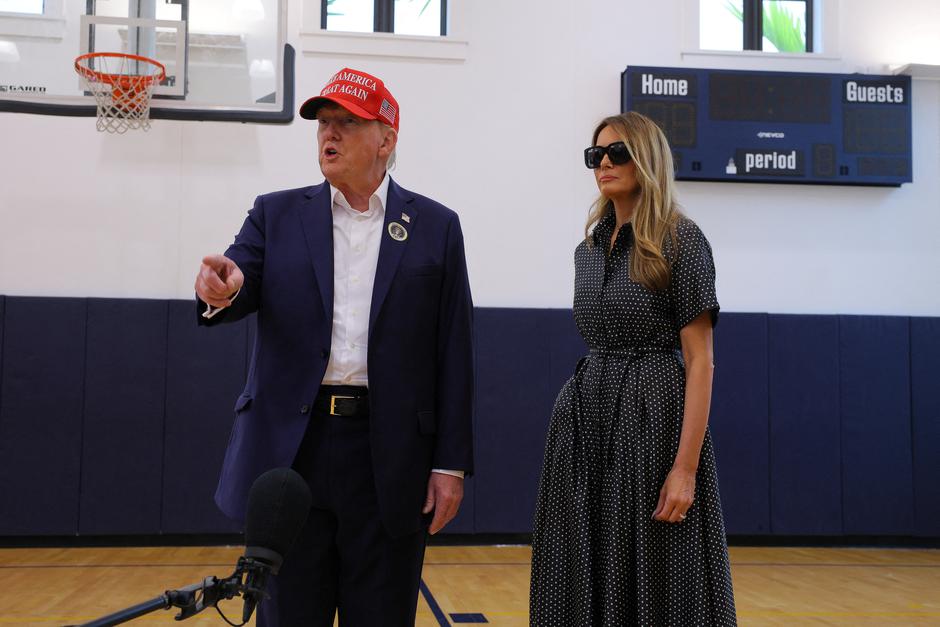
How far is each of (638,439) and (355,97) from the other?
1053 mm

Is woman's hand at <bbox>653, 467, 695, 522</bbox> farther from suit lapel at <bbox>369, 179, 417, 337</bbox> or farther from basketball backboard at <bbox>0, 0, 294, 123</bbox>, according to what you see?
basketball backboard at <bbox>0, 0, 294, 123</bbox>

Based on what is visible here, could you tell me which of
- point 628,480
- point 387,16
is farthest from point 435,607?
point 387,16

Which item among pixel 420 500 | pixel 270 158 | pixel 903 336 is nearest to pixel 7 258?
pixel 270 158

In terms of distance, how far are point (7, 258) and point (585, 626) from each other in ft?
18.4

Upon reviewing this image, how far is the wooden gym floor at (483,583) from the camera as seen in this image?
434 centimetres

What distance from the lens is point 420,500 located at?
1994mm

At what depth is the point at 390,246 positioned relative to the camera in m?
2.04

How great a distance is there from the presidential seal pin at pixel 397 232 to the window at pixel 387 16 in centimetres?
504

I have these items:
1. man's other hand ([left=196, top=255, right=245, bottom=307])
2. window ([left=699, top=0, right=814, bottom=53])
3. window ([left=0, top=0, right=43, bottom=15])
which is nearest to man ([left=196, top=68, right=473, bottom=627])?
man's other hand ([left=196, top=255, right=245, bottom=307])

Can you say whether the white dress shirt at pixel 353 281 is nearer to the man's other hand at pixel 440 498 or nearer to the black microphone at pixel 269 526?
the man's other hand at pixel 440 498

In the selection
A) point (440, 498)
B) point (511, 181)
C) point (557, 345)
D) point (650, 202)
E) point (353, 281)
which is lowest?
point (440, 498)

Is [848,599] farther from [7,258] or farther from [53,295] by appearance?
[7,258]

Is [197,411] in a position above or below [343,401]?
below

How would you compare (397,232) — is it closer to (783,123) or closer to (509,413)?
(509,413)
